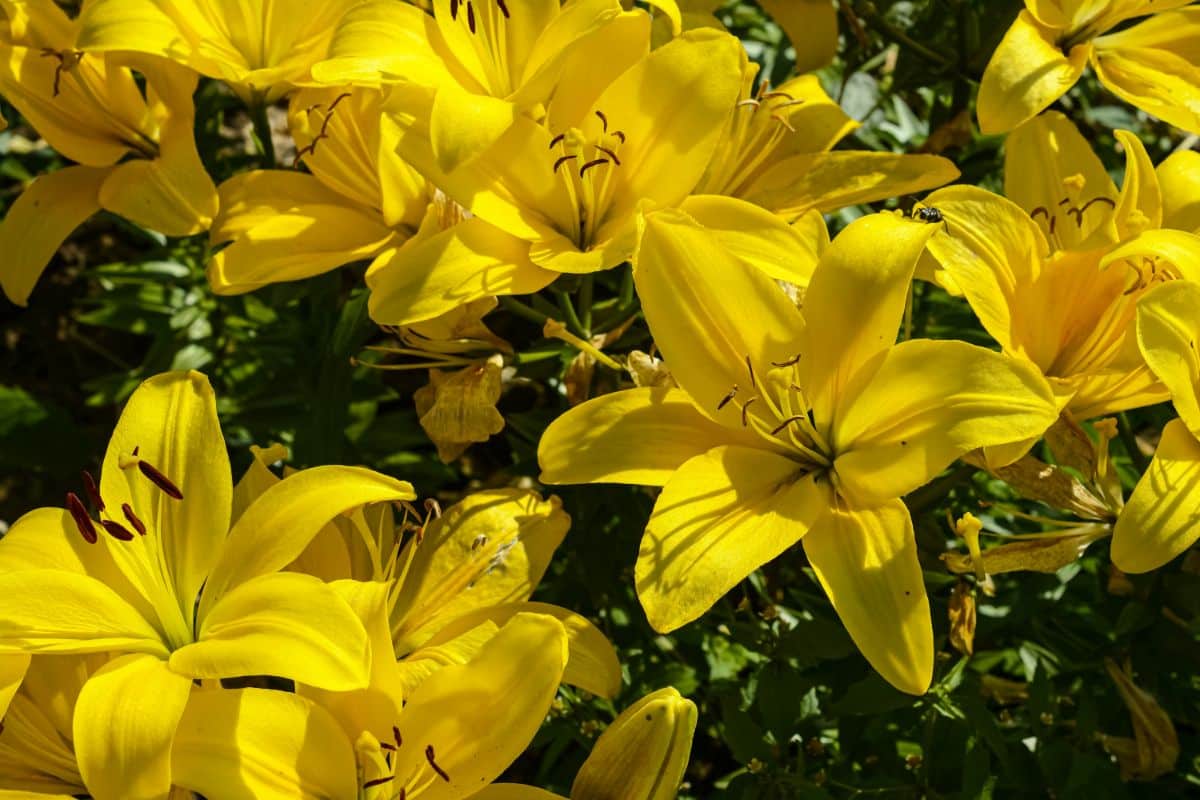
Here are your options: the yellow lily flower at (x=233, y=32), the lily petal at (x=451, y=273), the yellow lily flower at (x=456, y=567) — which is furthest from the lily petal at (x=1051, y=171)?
the yellow lily flower at (x=233, y=32)

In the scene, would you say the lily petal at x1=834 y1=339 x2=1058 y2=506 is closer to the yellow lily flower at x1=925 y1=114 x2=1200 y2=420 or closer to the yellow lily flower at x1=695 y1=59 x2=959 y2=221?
the yellow lily flower at x1=925 y1=114 x2=1200 y2=420

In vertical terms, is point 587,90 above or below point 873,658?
above

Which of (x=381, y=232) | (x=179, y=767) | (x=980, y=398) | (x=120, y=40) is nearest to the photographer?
(x=179, y=767)

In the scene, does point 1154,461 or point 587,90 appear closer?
point 1154,461

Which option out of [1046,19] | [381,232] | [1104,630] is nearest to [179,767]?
[381,232]

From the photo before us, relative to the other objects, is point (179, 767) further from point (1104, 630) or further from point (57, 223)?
point (1104, 630)

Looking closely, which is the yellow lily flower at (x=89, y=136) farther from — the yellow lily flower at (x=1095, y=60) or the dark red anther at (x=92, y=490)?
the yellow lily flower at (x=1095, y=60)

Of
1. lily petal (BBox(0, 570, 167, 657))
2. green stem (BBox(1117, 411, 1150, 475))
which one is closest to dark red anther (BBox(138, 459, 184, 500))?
lily petal (BBox(0, 570, 167, 657))
